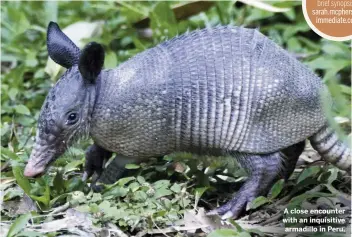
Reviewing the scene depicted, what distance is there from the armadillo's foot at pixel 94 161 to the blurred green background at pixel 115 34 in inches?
29.2

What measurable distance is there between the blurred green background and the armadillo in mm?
1070

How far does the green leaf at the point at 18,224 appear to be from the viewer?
3.42 m

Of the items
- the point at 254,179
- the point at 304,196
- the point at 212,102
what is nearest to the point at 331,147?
the point at 304,196

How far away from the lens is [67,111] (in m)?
3.65

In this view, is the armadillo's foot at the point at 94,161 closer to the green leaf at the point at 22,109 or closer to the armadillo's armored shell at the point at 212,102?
the armadillo's armored shell at the point at 212,102

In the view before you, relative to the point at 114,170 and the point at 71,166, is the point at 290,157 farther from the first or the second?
the point at 71,166

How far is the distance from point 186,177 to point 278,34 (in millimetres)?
2141

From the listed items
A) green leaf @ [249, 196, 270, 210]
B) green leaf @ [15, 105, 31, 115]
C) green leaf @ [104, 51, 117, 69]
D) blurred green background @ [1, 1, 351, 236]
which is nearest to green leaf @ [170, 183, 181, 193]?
green leaf @ [249, 196, 270, 210]

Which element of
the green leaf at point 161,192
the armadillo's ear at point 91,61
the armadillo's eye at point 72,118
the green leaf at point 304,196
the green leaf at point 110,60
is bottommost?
the green leaf at point 304,196

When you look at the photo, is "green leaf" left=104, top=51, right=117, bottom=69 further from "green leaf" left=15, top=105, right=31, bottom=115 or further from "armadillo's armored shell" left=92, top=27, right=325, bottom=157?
"armadillo's armored shell" left=92, top=27, right=325, bottom=157

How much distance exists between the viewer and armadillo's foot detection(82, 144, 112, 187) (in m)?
4.14

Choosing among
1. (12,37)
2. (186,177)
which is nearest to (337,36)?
(186,177)

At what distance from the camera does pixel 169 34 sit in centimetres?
537

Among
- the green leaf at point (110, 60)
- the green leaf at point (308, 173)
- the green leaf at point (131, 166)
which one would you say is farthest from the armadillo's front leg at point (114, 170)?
the green leaf at point (110, 60)
